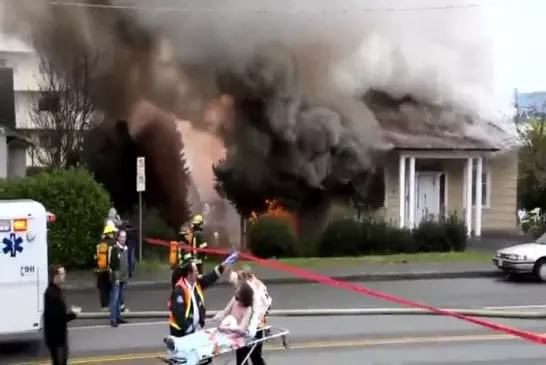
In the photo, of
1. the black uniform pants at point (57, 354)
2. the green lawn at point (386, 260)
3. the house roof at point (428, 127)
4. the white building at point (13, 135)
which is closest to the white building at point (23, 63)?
the white building at point (13, 135)

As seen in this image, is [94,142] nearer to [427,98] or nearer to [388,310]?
[427,98]

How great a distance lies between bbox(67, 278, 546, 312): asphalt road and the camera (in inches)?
627

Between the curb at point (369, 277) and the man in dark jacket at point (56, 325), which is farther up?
the man in dark jacket at point (56, 325)

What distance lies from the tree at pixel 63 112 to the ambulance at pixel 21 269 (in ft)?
43.8

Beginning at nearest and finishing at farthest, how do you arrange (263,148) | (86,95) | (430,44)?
1. (86,95)
2. (263,148)
3. (430,44)

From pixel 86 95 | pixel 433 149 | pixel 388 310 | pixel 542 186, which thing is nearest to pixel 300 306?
pixel 388 310

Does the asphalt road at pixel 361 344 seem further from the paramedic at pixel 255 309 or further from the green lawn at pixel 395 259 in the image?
the green lawn at pixel 395 259

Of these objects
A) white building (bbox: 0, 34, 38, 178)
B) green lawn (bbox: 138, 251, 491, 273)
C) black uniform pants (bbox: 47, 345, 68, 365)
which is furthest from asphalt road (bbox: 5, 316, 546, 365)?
white building (bbox: 0, 34, 38, 178)

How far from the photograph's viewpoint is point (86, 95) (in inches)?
1024

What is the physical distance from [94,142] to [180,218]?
11.2ft

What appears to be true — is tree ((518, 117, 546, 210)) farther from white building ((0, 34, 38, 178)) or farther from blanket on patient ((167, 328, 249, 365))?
blanket on patient ((167, 328, 249, 365))

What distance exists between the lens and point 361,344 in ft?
39.2

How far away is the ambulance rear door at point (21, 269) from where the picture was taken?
11344 mm

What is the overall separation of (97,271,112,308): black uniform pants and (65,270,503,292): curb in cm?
312
